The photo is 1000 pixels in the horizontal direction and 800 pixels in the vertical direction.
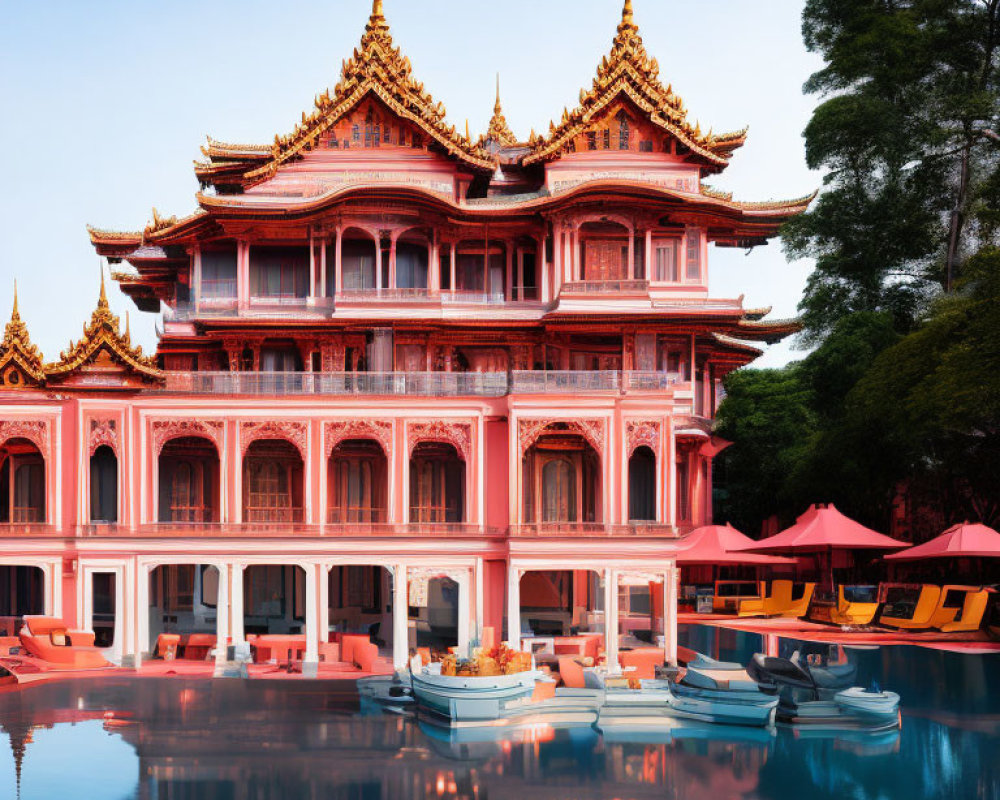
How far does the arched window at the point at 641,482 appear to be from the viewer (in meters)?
39.6

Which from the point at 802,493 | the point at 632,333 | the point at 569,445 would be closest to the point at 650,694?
the point at 569,445

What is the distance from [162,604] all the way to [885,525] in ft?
89.9

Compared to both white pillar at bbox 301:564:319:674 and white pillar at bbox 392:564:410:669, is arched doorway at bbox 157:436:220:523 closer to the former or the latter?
white pillar at bbox 301:564:319:674

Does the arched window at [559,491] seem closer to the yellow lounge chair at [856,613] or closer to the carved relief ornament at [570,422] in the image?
the carved relief ornament at [570,422]

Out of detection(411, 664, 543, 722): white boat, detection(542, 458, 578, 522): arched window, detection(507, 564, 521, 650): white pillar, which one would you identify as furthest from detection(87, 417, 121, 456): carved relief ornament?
detection(542, 458, 578, 522): arched window

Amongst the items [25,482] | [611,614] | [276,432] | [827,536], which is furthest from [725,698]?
[25,482]

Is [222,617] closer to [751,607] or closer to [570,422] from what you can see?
[570,422]

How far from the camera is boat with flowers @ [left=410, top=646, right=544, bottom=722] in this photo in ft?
78.9

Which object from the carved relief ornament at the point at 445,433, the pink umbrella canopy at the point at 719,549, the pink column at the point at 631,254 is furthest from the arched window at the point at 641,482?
the carved relief ornament at the point at 445,433

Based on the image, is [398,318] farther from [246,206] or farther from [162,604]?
[162,604]

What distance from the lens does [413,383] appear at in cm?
3319

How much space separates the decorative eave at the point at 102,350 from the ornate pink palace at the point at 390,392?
7 centimetres

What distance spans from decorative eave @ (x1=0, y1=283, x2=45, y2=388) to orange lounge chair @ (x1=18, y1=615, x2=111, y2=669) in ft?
19.8

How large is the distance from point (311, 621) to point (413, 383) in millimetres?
6779
